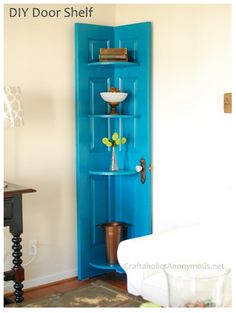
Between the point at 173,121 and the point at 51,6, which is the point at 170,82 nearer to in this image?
the point at 173,121

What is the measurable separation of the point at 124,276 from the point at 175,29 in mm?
1973

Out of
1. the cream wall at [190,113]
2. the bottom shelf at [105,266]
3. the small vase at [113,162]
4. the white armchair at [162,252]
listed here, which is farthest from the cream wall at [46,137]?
the white armchair at [162,252]

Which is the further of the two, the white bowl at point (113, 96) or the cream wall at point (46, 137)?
the white bowl at point (113, 96)

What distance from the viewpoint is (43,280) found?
4012mm

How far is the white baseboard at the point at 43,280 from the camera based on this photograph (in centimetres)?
379

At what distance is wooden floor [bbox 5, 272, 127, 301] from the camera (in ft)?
12.5

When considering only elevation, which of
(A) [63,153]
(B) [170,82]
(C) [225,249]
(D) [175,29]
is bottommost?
(C) [225,249]

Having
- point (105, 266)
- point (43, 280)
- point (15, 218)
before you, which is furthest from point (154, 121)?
point (43, 280)

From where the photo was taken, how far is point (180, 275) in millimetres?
2006

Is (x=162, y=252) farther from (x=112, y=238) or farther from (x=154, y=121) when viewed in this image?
(x=154, y=121)

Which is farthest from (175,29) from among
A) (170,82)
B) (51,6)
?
(51,6)

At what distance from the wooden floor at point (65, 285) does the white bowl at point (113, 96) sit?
4.64ft

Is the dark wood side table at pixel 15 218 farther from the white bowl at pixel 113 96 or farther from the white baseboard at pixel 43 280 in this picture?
the white bowl at pixel 113 96

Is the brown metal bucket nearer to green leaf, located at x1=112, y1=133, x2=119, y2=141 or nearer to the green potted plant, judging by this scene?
the green potted plant
